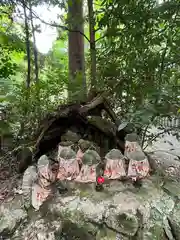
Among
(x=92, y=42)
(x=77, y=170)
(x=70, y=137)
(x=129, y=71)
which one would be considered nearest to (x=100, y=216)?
(x=77, y=170)

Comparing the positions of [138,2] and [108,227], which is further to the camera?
[138,2]

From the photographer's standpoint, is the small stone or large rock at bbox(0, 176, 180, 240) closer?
large rock at bbox(0, 176, 180, 240)

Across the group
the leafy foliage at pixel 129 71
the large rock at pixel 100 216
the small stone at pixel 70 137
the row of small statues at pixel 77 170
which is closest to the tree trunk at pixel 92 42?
the leafy foliage at pixel 129 71

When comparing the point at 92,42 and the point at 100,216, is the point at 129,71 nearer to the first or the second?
the point at 92,42

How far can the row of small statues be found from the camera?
3.95ft

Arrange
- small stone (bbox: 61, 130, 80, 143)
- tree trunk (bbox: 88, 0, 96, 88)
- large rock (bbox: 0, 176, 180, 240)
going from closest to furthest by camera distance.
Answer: large rock (bbox: 0, 176, 180, 240) < small stone (bbox: 61, 130, 80, 143) < tree trunk (bbox: 88, 0, 96, 88)

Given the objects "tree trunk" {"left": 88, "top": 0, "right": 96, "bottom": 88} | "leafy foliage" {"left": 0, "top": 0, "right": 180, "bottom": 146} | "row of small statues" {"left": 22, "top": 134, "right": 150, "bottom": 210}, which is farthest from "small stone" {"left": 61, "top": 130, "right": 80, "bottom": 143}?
"tree trunk" {"left": 88, "top": 0, "right": 96, "bottom": 88}

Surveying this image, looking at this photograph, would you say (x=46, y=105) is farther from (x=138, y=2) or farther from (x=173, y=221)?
(x=173, y=221)

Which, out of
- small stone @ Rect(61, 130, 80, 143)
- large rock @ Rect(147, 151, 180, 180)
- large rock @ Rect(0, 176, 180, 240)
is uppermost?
small stone @ Rect(61, 130, 80, 143)

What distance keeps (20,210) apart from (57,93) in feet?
3.00

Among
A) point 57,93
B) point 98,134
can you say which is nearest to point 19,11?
point 57,93

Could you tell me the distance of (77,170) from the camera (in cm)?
127

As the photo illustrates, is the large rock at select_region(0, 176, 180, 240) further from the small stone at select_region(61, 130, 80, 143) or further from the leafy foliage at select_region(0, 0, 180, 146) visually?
the leafy foliage at select_region(0, 0, 180, 146)

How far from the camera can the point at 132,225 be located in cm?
102
